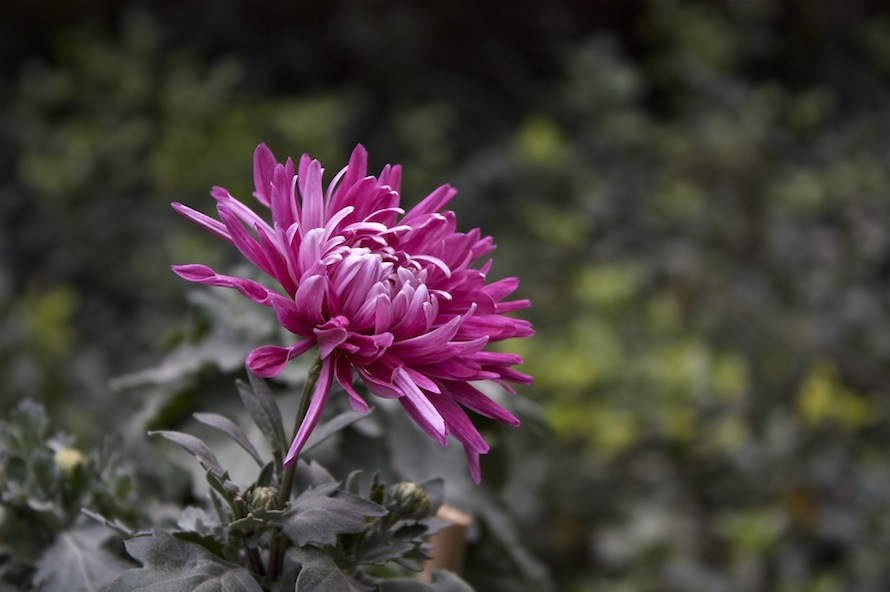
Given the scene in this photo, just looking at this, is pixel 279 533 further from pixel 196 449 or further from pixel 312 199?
pixel 312 199

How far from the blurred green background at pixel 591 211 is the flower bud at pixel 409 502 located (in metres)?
0.96

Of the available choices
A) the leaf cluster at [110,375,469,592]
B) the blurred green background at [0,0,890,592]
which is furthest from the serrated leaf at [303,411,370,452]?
the blurred green background at [0,0,890,592]

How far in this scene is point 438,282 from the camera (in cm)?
52

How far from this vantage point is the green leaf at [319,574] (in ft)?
1.56

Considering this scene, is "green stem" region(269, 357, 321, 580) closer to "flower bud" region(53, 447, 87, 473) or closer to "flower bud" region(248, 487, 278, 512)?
"flower bud" region(248, 487, 278, 512)

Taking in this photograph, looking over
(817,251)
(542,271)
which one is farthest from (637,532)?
(817,251)

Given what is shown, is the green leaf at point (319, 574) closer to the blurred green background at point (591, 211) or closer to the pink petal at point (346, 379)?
the pink petal at point (346, 379)

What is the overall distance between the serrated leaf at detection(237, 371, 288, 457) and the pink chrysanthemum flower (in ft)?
0.19

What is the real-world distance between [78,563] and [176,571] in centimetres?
16

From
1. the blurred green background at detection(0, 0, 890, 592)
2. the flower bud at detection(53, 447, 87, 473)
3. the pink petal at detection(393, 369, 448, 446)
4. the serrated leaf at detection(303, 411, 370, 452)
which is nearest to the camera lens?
the pink petal at detection(393, 369, 448, 446)

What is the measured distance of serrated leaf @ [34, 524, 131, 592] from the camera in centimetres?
60

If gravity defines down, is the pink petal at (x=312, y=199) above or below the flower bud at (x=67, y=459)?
above

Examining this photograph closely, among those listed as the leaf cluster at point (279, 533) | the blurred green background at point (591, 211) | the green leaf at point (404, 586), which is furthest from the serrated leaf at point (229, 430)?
the blurred green background at point (591, 211)

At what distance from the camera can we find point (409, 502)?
549 mm
